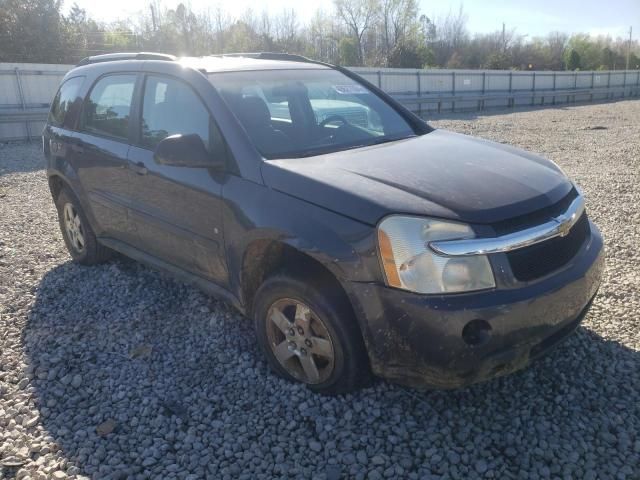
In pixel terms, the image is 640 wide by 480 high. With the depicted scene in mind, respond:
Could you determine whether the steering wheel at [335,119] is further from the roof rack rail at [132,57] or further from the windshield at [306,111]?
the roof rack rail at [132,57]

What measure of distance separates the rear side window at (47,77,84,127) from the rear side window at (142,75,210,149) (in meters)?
1.37

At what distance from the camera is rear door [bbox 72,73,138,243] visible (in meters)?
4.17

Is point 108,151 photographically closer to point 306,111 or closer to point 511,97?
point 306,111

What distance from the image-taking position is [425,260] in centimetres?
250

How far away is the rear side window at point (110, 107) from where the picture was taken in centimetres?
421

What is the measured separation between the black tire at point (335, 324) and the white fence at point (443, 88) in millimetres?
14960

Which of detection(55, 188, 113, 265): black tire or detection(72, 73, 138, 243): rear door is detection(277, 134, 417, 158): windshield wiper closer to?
detection(72, 73, 138, 243): rear door

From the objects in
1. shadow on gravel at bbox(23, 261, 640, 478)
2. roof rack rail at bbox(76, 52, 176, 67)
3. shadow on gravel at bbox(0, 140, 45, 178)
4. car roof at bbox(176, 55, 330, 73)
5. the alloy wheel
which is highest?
roof rack rail at bbox(76, 52, 176, 67)

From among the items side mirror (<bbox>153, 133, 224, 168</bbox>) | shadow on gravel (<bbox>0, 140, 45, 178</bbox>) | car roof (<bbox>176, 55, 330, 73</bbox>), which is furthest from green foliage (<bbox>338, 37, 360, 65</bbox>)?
side mirror (<bbox>153, 133, 224, 168</bbox>)

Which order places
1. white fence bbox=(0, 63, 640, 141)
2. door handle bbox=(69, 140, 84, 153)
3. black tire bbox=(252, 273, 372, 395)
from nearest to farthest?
black tire bbox=(252, 273, 372, 395), door handle bbox=(69, 140, 84, 153), white fence bbox=(0, 63, 640, 141)

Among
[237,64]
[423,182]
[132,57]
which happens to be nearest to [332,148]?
[423,182]

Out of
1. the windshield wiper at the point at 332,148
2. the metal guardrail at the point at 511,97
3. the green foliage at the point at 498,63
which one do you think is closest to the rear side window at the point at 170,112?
the windshield wiper at the point at 332,148

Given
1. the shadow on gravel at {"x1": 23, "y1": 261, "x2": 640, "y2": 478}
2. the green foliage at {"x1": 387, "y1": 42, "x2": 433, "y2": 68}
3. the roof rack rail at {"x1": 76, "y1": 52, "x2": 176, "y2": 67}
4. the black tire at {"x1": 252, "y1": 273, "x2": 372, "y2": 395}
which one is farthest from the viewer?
the green foliage at {"x1": 387, "y1": 42, "x2": 433, "y2": 68}

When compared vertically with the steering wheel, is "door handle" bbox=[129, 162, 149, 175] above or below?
below
